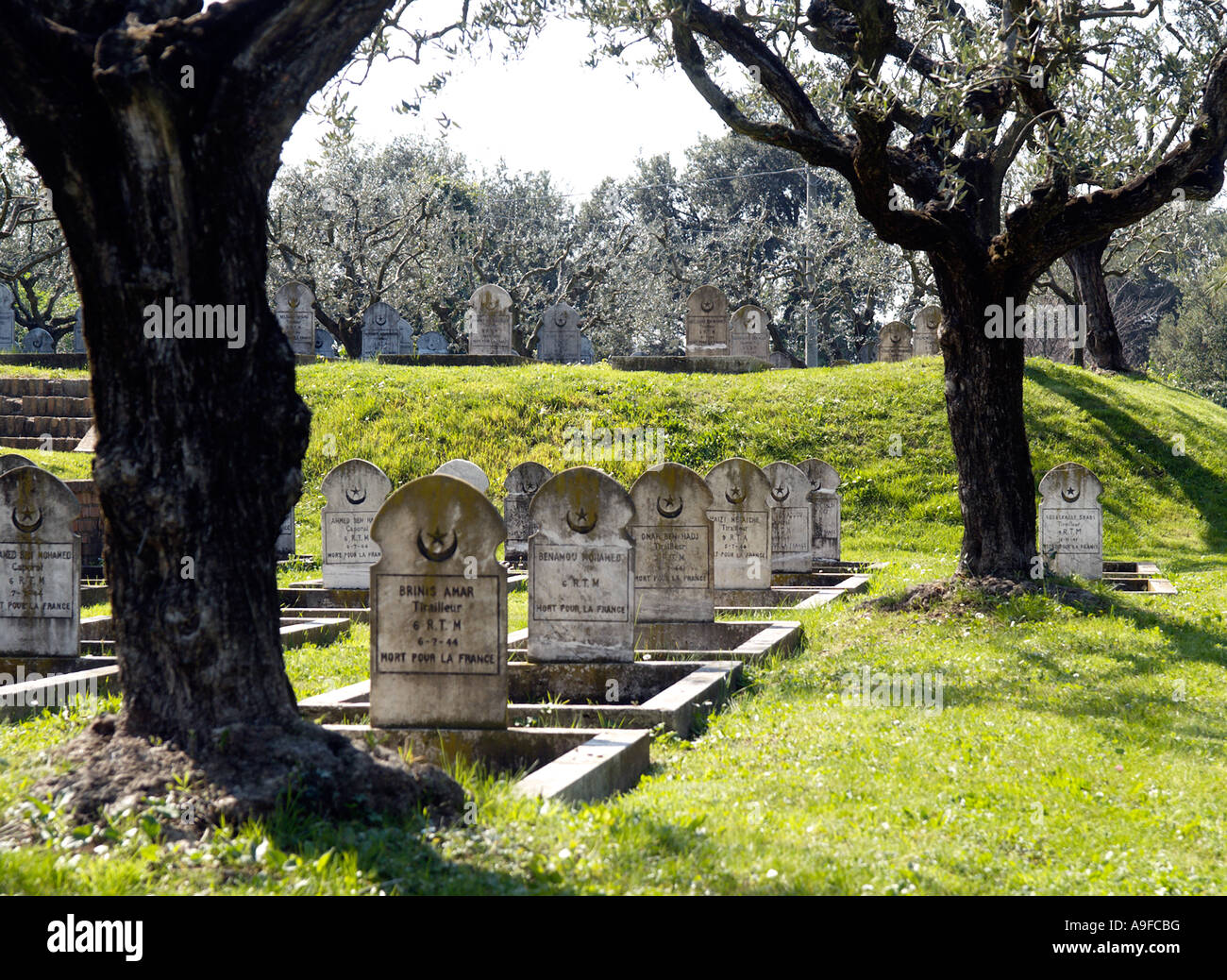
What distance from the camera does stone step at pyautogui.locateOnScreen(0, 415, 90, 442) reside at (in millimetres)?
20844

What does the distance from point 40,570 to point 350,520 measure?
16.5 ft

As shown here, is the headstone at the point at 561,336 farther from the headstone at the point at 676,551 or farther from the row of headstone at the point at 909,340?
the headstone at the point at 676,551

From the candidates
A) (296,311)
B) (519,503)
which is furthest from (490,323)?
(519,503)

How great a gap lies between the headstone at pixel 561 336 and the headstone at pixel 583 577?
24335 millimetres

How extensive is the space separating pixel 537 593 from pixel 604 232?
4809 cm

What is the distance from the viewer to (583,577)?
336 inches

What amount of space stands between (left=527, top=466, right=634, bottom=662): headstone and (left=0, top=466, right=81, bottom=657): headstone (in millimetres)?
3666

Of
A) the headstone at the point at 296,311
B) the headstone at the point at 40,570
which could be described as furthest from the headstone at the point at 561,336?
the headstone at the point at 40,570

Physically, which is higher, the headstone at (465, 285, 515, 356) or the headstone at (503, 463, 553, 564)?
the headstone at (465, 285, 515, 356)

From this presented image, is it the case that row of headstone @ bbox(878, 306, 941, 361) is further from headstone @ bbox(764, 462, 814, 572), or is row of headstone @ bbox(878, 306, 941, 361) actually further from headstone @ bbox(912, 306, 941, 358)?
headstone @ bbox(764, 462, 814, 572)

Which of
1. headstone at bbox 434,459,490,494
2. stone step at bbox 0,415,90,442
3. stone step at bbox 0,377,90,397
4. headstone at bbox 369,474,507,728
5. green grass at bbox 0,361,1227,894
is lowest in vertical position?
green grass at bbox 0,361,1227,894

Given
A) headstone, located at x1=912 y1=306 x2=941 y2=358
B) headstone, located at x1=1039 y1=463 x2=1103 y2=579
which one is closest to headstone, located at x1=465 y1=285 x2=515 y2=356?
headstone, located at x1=912 y1=306 x2=941 y2=358

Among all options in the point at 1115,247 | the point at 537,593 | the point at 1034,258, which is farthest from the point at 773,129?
the point at 1115,247
